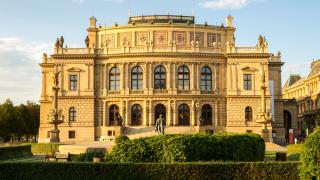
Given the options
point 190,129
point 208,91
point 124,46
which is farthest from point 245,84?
point 124,46

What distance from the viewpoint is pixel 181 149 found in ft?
81.5

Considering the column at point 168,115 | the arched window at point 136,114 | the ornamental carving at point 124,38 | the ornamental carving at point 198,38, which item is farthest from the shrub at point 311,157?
the ornamental carving at point 124,38

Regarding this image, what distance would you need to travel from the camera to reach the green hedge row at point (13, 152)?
4134 centimetres

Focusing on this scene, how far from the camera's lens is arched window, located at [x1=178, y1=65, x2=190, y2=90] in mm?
78438

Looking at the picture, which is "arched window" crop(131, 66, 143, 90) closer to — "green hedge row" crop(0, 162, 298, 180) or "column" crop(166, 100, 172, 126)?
"column" crop(166, 100, 172, 126)

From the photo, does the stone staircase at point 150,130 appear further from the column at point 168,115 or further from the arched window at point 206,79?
the arched window at point 206,79

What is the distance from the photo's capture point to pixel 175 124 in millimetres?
77312

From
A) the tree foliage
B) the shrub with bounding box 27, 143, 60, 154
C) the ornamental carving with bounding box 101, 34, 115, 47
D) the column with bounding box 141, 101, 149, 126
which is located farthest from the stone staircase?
the tree foliage

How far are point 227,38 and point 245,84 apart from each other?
29.6ft

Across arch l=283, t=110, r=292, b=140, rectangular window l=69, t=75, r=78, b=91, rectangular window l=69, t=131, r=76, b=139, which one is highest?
rectangular window l=69, t=75, r=78, b=91

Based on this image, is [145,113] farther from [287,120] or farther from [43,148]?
[287,120]

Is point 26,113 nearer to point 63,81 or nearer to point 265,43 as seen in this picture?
point 63,81

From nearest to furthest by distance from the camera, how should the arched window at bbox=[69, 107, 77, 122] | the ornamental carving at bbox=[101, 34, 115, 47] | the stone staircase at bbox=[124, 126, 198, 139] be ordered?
the stone staircase at bbox=[124, 126, 198, 139]
the arched window at bbox=[69, 107, 77, 122]
the ornamental carving at bbox=[101, 34, 115, 47]

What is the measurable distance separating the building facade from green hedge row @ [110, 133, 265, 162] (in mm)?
64150
